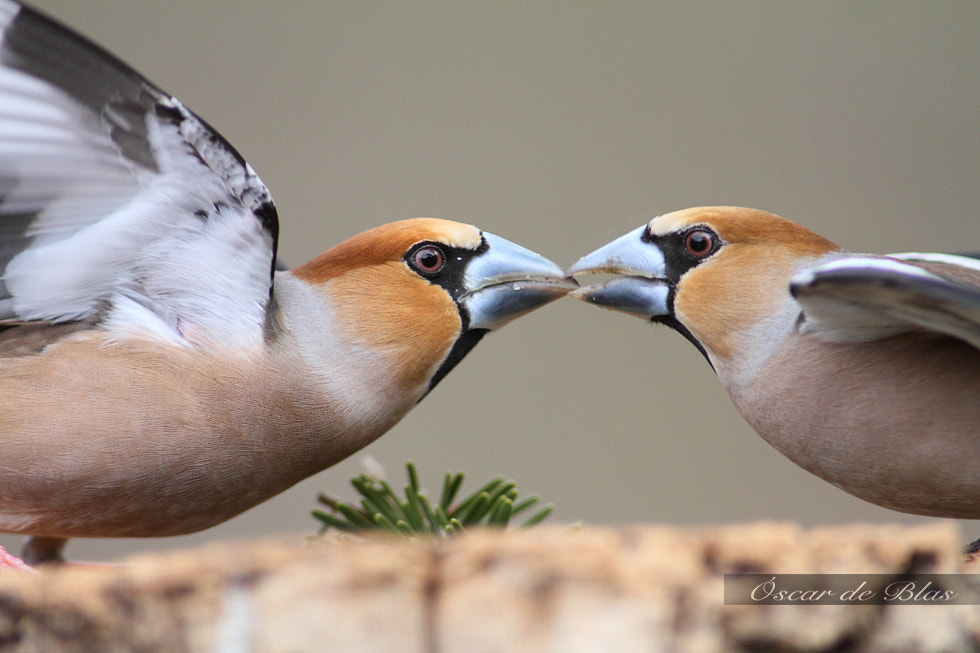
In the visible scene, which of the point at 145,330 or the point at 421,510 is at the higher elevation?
the point at 145,330

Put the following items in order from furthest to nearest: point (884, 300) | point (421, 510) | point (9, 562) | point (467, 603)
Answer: point (9, 562), point (421, 510), point (884, 300), point (467, 603)

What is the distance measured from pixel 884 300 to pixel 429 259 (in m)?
0.56

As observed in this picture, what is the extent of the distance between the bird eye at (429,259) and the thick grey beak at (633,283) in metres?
0.19

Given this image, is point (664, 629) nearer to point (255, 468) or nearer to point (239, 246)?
point (255, 468)

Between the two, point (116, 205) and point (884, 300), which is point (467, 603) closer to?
point (884, 300)

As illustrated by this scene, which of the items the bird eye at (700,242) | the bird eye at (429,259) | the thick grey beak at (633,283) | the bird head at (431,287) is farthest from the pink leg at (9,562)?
the bird eye at (700,242)

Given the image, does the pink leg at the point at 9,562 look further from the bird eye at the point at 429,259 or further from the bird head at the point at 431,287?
the bird eye at the point at 429,259

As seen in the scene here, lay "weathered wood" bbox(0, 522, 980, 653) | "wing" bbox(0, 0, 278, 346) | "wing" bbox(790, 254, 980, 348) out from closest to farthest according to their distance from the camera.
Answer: "weathered wood" bbox(0, 522, 980, 653) → "wing" bbox(790, 254, 980, 348) → "wing" bbox(0, 0, 278, 346)

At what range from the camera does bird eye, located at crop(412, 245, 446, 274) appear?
1.11 metres

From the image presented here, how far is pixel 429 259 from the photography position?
111 cm

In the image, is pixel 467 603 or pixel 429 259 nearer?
pixel 467 603

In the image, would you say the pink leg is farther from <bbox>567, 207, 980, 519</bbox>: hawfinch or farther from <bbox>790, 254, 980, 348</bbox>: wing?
<bbox>790, 254, 980, 348</bbox>: wing

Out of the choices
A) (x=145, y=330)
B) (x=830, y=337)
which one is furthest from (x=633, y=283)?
(x=145, y=330)

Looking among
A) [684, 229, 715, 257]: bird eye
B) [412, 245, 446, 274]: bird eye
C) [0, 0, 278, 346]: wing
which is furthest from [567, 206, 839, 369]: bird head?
[0, 0, 278, 346]: wing
